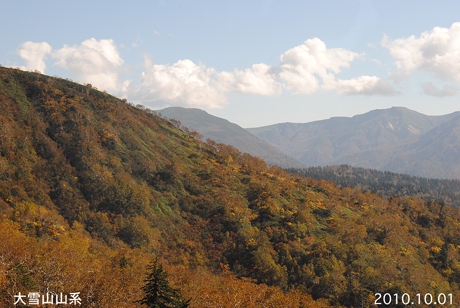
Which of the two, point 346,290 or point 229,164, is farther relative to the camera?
point 229,164

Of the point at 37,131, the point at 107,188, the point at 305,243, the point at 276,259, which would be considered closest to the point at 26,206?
the point at 107,188

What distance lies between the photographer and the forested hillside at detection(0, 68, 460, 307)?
52.7m

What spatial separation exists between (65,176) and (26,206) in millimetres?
17390

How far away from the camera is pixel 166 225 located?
94062 mm

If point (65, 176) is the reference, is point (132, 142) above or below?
above

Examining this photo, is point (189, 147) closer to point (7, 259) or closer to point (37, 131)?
point (37, 131)

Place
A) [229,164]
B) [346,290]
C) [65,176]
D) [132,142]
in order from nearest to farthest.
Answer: [346,290] → [65,176] → [132,142] → [229,164]

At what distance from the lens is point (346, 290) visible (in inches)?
3083


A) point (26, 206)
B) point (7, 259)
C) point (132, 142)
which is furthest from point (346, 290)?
point (132, 142)

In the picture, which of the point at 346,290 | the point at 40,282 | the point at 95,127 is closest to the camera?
the point at 40,282

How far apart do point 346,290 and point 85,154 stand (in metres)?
94.7

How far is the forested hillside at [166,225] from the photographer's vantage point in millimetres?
52688

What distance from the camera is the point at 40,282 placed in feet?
123

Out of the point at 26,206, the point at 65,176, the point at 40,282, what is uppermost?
the point at 65,176
